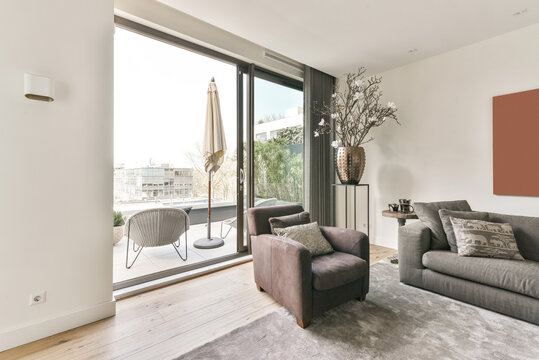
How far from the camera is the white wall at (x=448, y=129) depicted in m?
2.87

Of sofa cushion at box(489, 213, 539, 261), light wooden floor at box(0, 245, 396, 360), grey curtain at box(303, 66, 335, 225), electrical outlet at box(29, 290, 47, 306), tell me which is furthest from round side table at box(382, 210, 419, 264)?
electrical outlet at box(29, 290, 47, 306)

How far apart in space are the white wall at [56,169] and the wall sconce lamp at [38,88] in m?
0.08

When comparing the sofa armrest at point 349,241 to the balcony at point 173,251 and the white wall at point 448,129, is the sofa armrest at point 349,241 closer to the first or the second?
the balcony at point 173,251

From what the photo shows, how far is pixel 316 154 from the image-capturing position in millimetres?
4066

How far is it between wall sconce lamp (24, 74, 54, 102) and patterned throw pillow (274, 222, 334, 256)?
79.1 inches

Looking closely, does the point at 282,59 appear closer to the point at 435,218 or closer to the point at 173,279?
the point at 435,218

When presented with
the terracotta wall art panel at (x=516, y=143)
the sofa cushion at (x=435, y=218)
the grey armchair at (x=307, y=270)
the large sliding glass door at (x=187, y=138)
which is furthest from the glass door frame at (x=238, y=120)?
the terracotta wall art panel at (x=516, y=143)

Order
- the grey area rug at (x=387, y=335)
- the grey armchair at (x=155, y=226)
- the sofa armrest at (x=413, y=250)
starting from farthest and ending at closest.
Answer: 1. the grey armchair at (x=155, y=226)
2. the sofa armrest at (x=413, y=250)
3. the grey area rug at (x=387, y=335)

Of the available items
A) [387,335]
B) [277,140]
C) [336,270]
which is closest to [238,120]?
[277,140]

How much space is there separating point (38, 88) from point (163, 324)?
188cm

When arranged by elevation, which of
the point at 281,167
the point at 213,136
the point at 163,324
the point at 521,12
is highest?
the point at 521,12

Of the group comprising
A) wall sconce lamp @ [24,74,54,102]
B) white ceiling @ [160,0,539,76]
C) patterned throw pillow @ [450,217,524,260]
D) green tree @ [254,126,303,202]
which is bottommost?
patterned throw pillow @ [450,217,524,260]

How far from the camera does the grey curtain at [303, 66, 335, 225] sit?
396 cm

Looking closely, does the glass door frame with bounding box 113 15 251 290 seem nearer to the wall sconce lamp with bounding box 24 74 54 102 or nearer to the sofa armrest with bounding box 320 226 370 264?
the wall sconce lamp with bounding box 24 74 54 102
